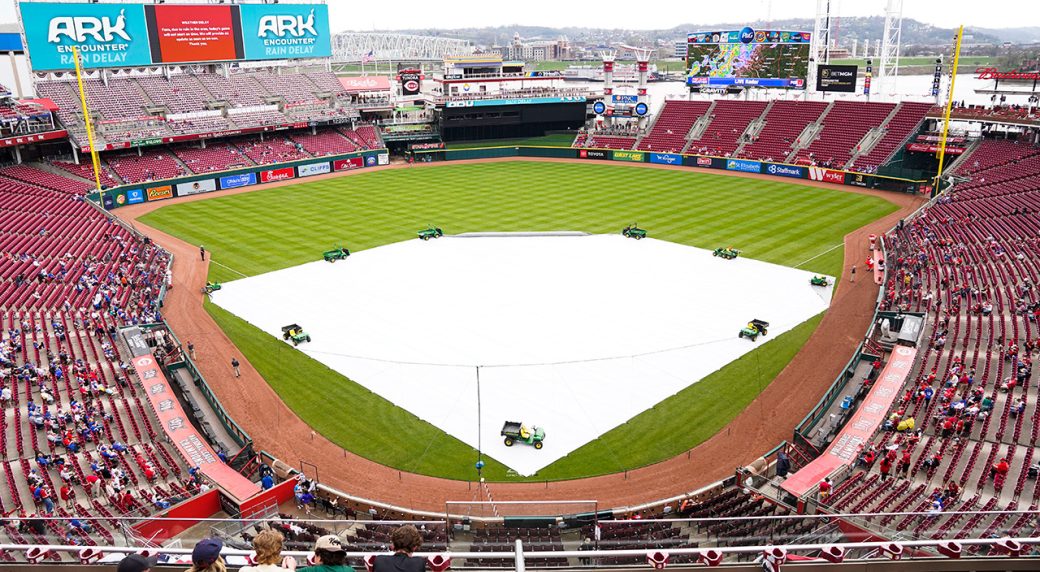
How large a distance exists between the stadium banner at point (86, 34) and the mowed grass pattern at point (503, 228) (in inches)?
856

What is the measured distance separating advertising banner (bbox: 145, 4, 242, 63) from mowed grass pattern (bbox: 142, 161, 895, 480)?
21207 mm

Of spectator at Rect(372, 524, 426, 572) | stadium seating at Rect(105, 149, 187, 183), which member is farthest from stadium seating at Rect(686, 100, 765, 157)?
spectator at Rect(372, 524, 426, 572)

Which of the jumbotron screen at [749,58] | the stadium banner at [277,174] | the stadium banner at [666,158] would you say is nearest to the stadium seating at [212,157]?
the stadium banner at [277,174]

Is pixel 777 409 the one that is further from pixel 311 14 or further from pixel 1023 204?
pixel 311 14

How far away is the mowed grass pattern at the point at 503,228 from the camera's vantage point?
1016 inches

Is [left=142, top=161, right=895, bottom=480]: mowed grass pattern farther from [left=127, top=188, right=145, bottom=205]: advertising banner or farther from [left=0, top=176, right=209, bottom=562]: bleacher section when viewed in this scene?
[left=0, top=176, right=209, bottom=562]: bleacher section

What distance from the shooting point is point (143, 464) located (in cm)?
2269

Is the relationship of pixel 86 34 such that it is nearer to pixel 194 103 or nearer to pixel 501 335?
pixel 194 103

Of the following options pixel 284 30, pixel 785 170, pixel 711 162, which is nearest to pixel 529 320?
pixel 785 170

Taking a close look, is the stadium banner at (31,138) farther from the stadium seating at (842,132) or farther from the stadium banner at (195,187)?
the stadium seating at (842,132)

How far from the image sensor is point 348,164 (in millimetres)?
80312

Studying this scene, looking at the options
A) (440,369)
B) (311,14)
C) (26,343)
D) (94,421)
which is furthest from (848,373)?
(311,14)

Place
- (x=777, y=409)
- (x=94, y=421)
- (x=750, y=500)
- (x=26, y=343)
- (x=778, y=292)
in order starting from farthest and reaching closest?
(x=778, y=292), (x=26, y=343), (x=777, y=409), (x=94, y=421), (x=750, y=500)

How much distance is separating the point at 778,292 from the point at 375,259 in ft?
80.1
